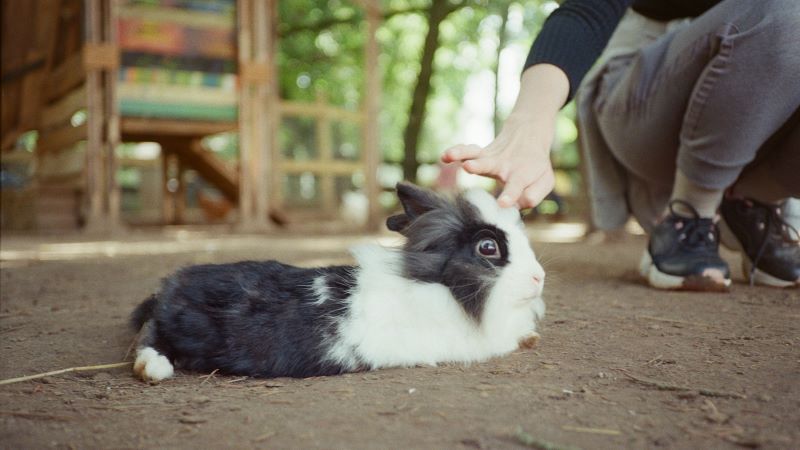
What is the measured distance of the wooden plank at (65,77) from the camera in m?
7.74

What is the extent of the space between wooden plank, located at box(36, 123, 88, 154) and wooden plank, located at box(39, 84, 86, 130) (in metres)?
0.10

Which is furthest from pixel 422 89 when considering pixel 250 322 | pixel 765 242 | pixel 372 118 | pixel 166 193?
pixel 250 322

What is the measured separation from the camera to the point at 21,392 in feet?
6.08

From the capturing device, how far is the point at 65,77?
329 inches

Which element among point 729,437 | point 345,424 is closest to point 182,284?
point 345,424

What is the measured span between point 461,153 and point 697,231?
5.75 ft

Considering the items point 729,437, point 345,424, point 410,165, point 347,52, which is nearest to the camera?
point 729,437

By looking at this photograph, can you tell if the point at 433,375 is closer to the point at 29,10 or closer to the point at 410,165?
the point at 29,10

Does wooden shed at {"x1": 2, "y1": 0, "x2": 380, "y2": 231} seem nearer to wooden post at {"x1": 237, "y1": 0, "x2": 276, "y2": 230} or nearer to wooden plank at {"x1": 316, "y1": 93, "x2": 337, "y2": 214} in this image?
wooden post at {"x1": 237, "y1": 0, "x2": 276, "y2": 230}

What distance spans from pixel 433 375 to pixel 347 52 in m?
15.7

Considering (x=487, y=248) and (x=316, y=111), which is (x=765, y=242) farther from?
(x=316, y=111)

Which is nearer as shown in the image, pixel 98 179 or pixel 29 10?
pixel 98 179

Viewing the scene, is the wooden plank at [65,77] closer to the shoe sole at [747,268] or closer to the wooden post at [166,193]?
the wooden post at [166,193]

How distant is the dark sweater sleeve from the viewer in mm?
2377
